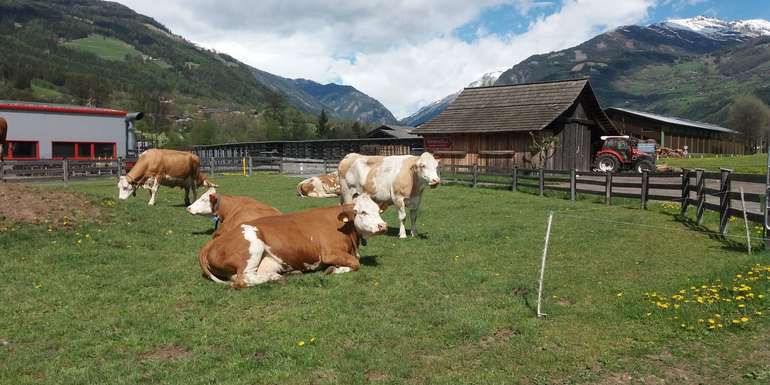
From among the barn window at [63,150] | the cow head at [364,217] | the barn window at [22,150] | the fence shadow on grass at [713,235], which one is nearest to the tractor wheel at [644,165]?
the fence shadow on grass at [713,235]

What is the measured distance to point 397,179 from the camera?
39.8ft

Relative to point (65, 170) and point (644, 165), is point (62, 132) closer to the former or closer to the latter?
point (65, 170)

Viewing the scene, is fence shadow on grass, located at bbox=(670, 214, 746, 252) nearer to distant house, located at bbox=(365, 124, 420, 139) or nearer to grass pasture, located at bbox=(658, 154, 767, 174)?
grass pasture, located at bbox=(658, 154, 767, 174)

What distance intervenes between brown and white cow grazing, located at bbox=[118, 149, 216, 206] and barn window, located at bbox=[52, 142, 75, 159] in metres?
21.0

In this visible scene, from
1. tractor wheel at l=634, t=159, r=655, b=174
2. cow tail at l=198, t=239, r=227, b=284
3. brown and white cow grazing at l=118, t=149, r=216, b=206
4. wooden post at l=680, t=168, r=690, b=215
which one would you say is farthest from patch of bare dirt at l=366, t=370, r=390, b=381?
tractor wheel at l=634, t=159, r=655, b=174

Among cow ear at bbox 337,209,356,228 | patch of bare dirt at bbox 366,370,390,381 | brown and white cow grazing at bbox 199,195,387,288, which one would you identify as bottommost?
patch of bare dirt at bbox 366,370,390,381

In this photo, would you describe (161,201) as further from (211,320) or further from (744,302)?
(744,302)

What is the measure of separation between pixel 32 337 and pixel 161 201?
12.5 meters

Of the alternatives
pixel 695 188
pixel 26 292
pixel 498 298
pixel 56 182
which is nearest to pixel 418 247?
pixel 498 298

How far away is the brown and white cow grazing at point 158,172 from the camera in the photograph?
658 inches

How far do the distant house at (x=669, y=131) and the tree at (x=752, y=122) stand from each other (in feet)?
55.5

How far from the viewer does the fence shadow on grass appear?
416 inches

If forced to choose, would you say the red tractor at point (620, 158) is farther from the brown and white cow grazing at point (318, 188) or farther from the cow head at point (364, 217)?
the cow head at point (364, 217)

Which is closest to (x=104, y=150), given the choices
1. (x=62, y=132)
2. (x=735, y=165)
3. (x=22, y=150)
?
(x=62, y=132)
